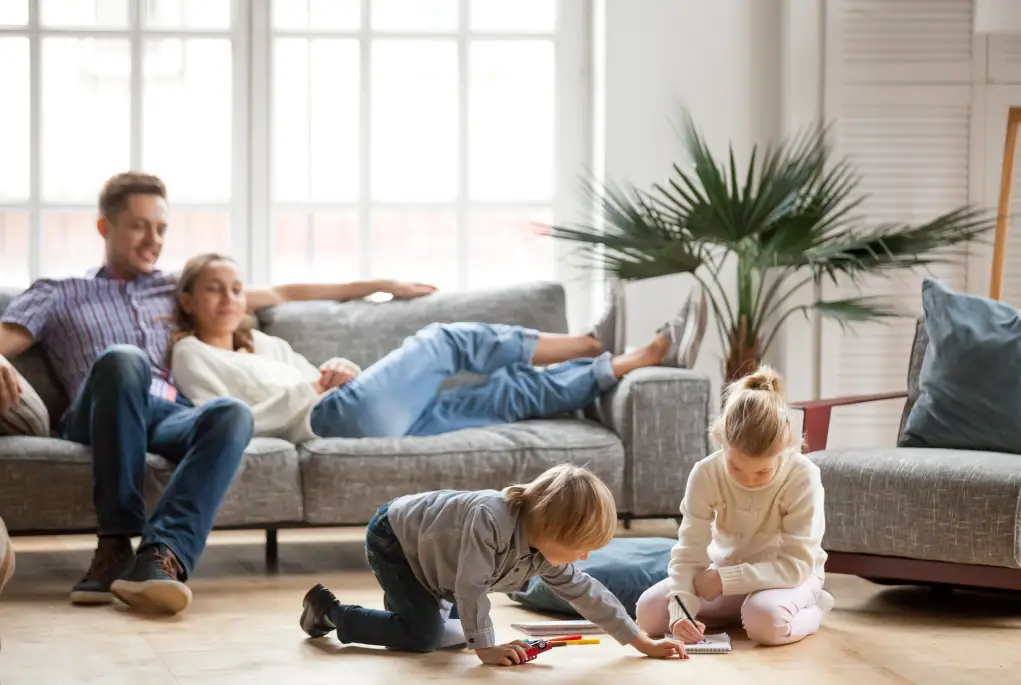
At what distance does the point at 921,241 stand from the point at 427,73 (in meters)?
1.78

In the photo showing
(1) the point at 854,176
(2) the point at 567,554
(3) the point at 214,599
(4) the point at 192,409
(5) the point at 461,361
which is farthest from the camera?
(1) the point at 854,176

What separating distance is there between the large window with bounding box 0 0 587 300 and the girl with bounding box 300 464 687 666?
7.66 ft

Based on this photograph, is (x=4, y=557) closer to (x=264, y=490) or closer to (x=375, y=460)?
(x=264, y=490)

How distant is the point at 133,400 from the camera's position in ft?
11.0

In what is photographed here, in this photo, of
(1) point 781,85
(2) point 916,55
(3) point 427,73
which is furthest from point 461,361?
(2) point 916,55

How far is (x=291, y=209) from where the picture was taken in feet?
16.0

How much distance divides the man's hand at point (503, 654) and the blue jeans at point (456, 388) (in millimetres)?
1261

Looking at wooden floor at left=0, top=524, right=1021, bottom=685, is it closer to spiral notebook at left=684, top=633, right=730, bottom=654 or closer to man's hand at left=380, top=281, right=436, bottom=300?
spiral notebook at left=684, top=633, right=730, bottom=654

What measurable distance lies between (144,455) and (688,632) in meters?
1.39

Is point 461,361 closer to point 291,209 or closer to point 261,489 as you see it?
point 261,489

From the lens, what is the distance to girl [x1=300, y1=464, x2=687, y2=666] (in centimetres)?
245

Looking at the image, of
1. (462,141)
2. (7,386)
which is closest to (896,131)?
(462,141)

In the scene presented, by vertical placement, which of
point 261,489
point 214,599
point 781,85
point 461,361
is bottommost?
point 214,599

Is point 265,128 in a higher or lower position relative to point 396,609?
higher
